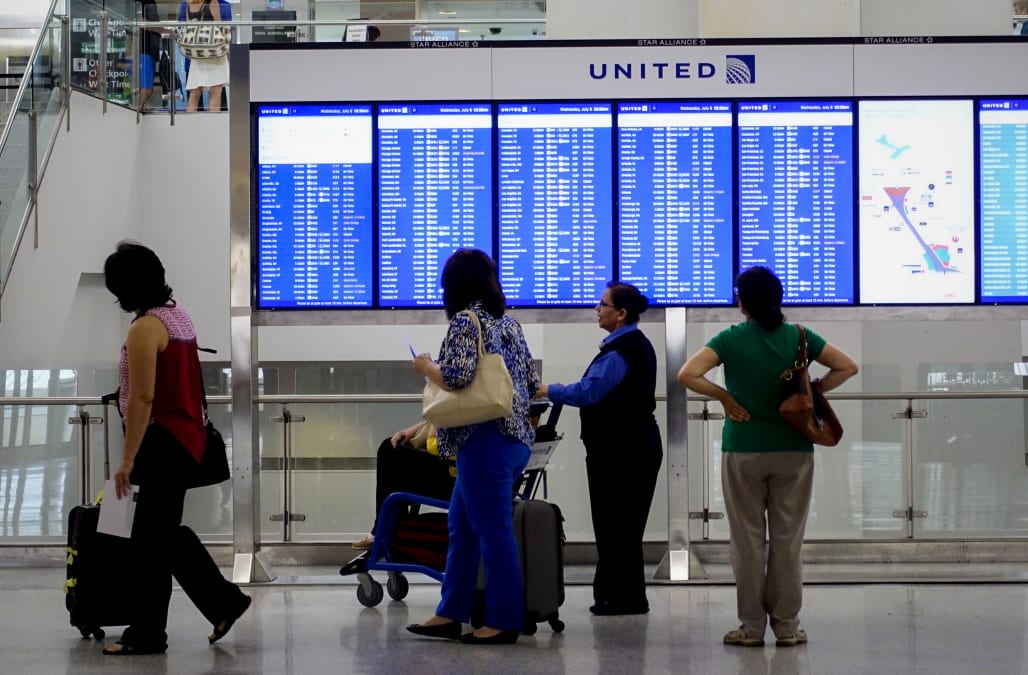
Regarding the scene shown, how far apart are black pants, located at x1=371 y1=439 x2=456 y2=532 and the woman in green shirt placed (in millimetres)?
1454

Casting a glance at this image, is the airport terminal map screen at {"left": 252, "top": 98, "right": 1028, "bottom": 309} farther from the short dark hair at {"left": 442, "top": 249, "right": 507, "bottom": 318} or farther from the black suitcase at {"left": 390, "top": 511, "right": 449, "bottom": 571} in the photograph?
the short dark hair at {"left": 442, "top": 249, "right": 507, "bottom": 318}

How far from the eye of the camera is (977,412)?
791 centimetres

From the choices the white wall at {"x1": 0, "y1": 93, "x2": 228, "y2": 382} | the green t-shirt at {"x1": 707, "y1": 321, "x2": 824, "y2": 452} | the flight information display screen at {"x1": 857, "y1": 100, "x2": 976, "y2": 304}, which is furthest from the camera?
the white wall at {"x1": 0, "y1": 93, "x2": 228, "y2": 382}

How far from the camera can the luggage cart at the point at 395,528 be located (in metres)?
6.08

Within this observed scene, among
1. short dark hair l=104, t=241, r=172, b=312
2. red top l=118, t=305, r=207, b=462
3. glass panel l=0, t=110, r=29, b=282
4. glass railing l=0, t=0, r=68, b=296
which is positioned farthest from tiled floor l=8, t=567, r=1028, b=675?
glass railing l=0, t=0, r=68, b=296

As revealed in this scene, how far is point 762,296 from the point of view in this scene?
5.26 metres

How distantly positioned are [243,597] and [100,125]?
8.75 metres

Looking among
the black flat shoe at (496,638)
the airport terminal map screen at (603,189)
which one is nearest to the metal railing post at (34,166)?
the airport terminal map screen at (603,189)

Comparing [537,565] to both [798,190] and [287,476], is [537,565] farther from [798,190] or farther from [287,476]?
[287,476]

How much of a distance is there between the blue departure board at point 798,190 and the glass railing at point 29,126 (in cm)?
648

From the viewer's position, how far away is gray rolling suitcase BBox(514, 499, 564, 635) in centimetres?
557

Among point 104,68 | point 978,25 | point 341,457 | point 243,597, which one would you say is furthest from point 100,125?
point 243,597

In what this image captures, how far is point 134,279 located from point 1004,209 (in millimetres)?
4355

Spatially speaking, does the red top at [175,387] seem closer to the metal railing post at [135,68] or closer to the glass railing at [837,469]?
the glass railing at [837,469]
